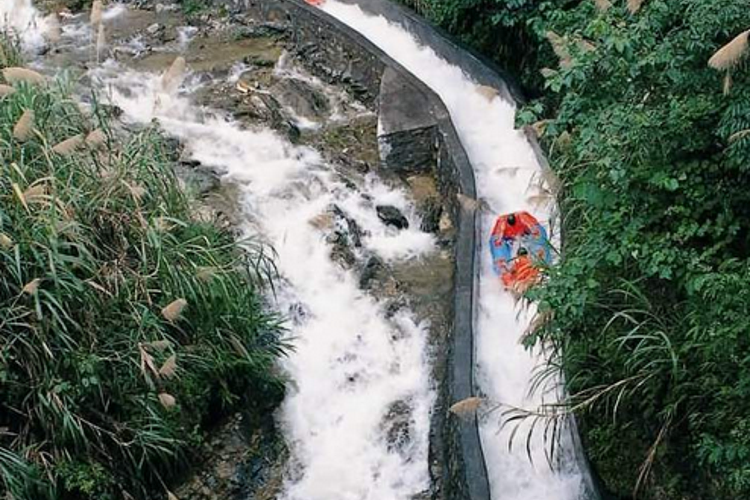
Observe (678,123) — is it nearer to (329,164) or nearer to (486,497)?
(486,497)

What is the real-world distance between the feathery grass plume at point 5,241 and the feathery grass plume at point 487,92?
12.8 feet

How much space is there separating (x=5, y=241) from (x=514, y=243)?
10.6ft

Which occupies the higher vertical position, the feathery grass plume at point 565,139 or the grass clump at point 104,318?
the feathery grass plume at point 565,139

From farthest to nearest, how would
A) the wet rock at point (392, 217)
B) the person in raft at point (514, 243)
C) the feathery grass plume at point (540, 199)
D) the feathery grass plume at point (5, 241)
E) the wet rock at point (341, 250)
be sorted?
the wet rock at point (392, 217), the wet rock at point (341, 250), the person in raft at point (514, 243), the feathery grass plume at point (540, 199), the feathery grass plume at point (5, 241)

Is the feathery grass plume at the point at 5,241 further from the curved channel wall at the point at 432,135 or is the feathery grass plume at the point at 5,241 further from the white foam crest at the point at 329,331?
the curved channel wall at the point at 432,135

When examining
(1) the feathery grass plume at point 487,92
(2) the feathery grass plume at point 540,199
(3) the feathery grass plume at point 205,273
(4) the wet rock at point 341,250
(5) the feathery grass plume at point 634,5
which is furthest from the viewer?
(1) the feathery grass plume at point 487,92

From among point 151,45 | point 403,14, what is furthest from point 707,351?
point 151,45

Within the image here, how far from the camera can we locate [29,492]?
417 centimetres

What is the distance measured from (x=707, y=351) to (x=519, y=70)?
15.6 ft

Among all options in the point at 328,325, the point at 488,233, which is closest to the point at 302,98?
the point at 488,233

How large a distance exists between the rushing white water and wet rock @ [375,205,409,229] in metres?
0.65

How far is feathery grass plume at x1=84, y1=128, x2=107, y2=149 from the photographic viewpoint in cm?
482

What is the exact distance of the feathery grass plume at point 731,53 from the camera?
3.30 metres

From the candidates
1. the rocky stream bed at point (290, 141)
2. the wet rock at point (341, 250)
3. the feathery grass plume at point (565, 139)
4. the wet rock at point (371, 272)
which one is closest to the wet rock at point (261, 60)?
the rocky stream bed at point (290, 141)
